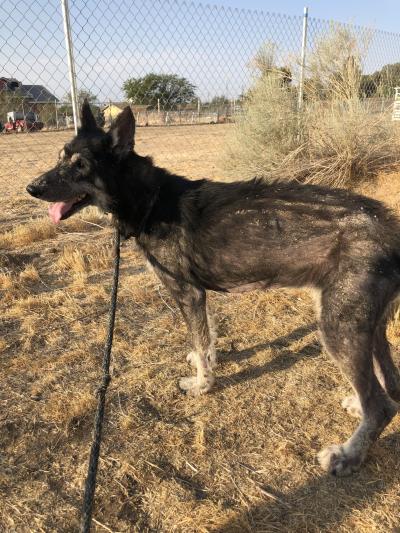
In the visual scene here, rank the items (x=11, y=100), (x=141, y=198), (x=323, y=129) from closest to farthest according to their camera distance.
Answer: (x=141, y=198) < (x=323, y=129) < (x=11, y=100)

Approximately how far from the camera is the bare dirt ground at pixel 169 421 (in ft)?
7.31

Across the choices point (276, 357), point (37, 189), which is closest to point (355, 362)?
point (276, 357)

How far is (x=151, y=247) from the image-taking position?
3201mm

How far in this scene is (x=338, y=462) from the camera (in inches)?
98.4

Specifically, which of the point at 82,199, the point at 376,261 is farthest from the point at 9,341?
the point at 376,261

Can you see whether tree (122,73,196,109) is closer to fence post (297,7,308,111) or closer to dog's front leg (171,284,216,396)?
fence post (297,7,308,111)

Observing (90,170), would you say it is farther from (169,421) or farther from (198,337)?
(169,421)

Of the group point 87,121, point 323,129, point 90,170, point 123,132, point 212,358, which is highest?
point 323,129

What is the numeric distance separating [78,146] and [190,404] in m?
2.12

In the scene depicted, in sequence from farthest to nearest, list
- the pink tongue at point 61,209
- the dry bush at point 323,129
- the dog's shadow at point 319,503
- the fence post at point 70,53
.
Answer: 1. the dry bush at point 323,129
2. the fence post at point 70,53
3. the pink tongue at point 61,209
4. the dog's shadow at point 319,503

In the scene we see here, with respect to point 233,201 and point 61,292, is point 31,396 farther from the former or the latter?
point 233,201

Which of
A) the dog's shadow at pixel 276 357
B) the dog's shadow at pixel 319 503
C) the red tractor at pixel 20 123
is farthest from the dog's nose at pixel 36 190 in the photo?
the red tractor at pixel 20 123

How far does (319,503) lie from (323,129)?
6488mm

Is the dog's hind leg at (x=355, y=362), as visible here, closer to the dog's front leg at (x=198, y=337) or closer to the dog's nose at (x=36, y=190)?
the dog's front leg at (x=198, y=337)
